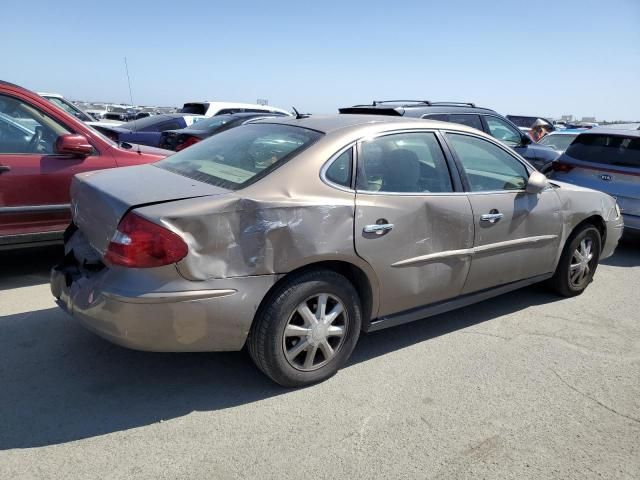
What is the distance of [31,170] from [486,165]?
3731mm

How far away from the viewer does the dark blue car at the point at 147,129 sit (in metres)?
9.71

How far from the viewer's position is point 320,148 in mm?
3184

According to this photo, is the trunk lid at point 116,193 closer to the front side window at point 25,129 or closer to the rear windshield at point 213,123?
the front side window at point 25,129

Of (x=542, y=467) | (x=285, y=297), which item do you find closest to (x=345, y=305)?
(x=285, y=297)

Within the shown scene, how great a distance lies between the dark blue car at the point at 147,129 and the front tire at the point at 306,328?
7257 millimetres

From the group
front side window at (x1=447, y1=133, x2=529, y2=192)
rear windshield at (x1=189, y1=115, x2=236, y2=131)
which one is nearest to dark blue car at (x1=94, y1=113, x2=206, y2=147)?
rear windshield at (x1=189, y1=115, x2=236, y2=131)

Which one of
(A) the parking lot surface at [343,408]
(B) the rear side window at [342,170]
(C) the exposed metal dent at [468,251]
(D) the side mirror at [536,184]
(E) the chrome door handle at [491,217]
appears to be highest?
(B) the rear side window at [342,170]

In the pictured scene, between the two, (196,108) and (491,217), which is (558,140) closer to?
(196,108)

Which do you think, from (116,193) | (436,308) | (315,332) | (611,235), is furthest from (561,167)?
(116,193)

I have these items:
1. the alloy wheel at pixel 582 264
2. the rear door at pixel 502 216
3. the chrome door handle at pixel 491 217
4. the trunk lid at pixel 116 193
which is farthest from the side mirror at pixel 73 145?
the alloy wheel at pixel 582 264

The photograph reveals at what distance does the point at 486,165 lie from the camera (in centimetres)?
404

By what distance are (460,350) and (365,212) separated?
52.6 inches

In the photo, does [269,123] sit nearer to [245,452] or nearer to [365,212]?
[365,212]

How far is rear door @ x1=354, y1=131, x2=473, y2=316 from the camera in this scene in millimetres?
3227
